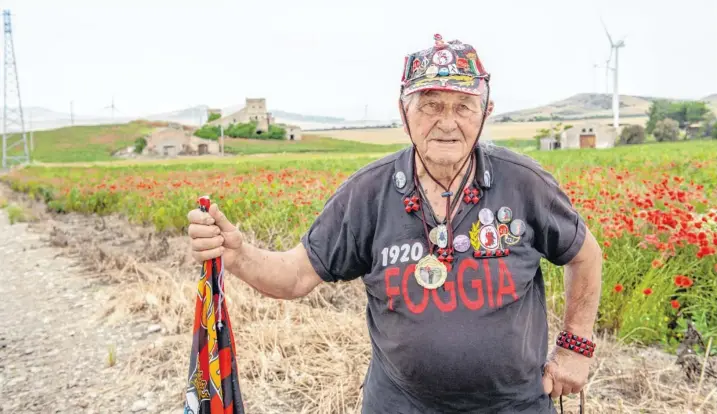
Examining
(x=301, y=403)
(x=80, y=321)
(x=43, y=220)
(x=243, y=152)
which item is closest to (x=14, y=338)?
(x=80, y=321)

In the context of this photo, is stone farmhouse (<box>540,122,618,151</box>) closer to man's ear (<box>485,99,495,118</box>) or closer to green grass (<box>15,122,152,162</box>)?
green grass (<box>15,122,152,162</box>)

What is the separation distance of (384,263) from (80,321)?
4.45 m

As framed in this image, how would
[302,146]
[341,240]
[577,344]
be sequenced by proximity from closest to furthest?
1. [341,240]
2. [577,344]
3. [302,146]

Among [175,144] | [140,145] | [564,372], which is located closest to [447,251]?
[564,372]

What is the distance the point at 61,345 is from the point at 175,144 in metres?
59.5

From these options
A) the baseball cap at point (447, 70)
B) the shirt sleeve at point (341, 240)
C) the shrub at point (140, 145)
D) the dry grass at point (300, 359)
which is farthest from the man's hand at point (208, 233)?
the shrub at point (140, 145)

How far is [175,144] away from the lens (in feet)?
202

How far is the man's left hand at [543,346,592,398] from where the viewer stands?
217cm

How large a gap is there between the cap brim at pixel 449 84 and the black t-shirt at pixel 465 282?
24cm

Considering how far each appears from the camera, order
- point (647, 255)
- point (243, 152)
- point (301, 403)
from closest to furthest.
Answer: point (301, 403) → point (647, 255) → point (243, 152)

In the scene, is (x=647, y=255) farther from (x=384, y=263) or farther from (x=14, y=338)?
(x=14, y=338)

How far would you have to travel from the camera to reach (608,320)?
13.9ft

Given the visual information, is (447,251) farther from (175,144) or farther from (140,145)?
(140,145)

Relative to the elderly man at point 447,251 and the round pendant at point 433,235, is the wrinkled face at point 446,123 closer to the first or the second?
the elderly man at point 447,251
